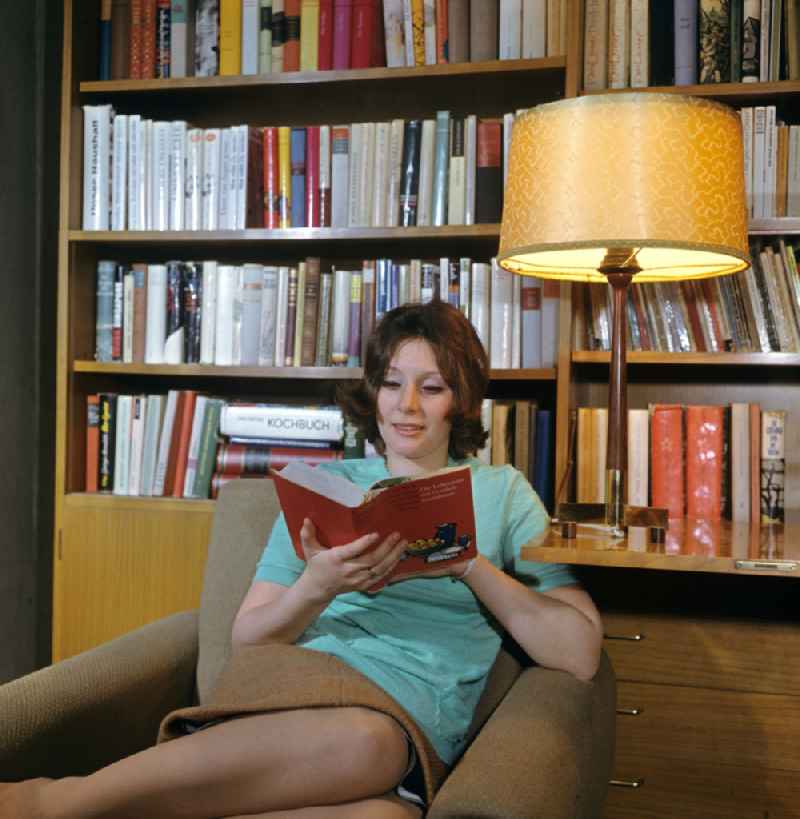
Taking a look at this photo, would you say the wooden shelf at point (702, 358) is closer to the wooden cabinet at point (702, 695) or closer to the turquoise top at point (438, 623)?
the wooden cabinet at point (702, 695)

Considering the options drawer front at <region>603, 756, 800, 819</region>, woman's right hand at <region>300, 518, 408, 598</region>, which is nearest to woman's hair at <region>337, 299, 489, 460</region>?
woman's right hand at <region>300, 518, 408, 598</region>

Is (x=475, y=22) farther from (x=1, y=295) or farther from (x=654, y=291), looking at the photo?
(x=1, y=295)

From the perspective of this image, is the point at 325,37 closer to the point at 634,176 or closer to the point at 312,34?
the point at 312,34

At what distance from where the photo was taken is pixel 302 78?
2.15m

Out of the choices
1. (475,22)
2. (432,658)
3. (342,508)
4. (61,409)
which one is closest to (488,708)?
(432,658)

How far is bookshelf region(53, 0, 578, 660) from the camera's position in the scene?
7.09ft

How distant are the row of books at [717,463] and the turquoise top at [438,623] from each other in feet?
1.50

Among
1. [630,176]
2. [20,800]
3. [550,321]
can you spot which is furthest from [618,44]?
[20,800]

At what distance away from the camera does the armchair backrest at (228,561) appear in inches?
62.9

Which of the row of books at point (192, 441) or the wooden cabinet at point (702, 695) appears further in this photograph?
the row of books at point (192, 441)

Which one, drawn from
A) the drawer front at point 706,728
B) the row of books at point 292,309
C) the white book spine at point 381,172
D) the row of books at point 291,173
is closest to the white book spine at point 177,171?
the row of books at point 291,173

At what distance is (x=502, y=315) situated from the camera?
211 centimetres

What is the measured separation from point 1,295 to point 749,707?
1.80 metres

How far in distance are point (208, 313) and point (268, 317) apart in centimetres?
15
